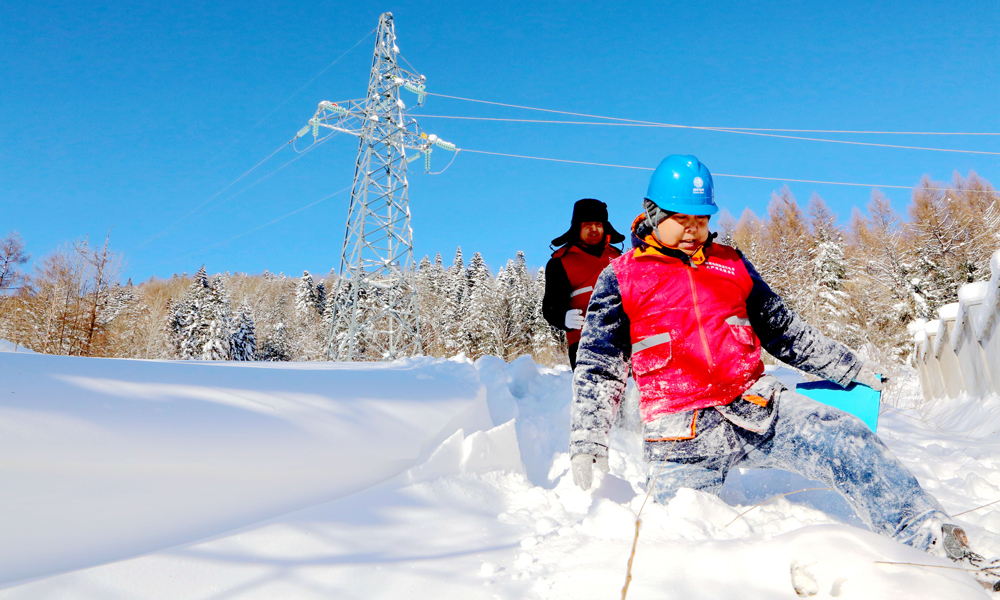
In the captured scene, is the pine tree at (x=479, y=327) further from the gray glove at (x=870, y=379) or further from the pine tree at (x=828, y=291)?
the gray glove at (x=870, y=379)

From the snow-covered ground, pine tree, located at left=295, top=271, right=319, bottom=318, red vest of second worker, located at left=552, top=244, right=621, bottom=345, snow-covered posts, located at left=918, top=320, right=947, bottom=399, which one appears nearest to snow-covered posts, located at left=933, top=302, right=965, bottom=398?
snow-covered posts, located at left=918, top=320, right=947, bottom=399

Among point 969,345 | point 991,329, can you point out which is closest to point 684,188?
point 991,329

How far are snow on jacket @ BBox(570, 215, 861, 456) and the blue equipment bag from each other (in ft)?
Result: 0.17

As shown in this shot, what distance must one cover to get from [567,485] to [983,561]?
126cm

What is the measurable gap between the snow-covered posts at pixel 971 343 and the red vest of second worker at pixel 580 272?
4.35 meters

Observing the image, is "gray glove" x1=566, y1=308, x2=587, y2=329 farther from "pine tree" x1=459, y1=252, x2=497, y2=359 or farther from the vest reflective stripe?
"pine tree" x1=459, y1=252, x2=497, y2=359

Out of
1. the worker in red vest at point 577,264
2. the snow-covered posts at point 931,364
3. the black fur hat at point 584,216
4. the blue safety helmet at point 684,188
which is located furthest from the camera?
the snow-covered posts at point 931,364

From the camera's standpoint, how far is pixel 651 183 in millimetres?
2023

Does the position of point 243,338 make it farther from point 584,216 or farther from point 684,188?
→ point 684,188

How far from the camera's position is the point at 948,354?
7.55 m

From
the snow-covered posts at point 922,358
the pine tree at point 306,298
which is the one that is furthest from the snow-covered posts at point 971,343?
the pine tree at point 306,298

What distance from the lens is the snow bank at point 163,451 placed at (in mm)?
1349

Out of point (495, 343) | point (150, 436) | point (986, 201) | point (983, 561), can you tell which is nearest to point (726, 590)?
point (983, 561)

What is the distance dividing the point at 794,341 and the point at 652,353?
2.11 feet
